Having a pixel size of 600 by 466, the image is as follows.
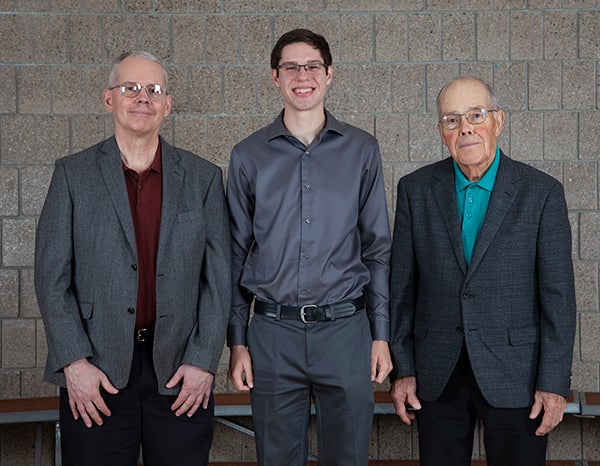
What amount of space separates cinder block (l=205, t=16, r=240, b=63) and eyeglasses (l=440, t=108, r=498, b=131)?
7.10 ft

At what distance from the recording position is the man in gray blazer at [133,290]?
7.90 ft

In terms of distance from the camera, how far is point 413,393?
259cm

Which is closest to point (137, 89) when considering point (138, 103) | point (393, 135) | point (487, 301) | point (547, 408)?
point (138, 103)

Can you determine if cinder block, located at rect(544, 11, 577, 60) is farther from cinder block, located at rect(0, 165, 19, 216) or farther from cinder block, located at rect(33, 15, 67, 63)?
cinder block, located at rect(0, 165, 19, 216)

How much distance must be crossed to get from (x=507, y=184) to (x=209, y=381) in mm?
1091

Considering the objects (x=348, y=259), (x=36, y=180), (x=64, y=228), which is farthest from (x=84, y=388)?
(x=36, y=180)

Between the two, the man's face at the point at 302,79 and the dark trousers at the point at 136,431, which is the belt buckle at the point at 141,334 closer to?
the dark trousers at the point at 136,431

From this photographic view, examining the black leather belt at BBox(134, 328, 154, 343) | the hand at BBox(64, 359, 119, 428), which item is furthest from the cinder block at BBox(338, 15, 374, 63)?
the hand at BBox(64, 359, 119, 428)

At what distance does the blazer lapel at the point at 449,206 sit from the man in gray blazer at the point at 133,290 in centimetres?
69

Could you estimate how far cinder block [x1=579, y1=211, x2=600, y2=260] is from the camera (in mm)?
4496

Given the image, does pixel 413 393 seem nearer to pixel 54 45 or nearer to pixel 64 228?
pixel 64 228

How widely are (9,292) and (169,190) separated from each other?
2.34 m

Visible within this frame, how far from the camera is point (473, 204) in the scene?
99.7 inches

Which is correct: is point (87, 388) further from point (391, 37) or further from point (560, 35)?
point (560, 35)
